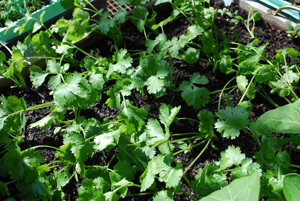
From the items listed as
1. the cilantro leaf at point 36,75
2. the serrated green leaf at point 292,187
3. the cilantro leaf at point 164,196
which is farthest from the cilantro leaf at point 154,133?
the cilantro leaf at point 36,75

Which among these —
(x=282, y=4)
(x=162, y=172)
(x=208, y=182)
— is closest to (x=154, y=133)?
(x=162, y=172)

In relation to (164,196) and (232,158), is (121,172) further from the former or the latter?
(232,158)

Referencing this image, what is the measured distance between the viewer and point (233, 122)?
1243 mm

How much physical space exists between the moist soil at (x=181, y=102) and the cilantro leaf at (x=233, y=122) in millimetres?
224

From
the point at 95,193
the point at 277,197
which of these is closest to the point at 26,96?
the point at 95,193

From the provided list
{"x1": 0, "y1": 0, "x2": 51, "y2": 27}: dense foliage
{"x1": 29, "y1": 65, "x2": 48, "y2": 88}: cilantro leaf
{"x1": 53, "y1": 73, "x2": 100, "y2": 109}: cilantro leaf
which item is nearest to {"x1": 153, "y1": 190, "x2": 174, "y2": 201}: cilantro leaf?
{"x1": 53, "y1": 73, "x2": 100, "y2": 109}: cilantro leaf

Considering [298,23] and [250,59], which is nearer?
[250,59]

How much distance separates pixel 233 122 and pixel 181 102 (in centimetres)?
44

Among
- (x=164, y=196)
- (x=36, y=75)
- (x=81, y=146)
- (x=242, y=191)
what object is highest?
(x=36, y=75)

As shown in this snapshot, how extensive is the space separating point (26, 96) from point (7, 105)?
39cm

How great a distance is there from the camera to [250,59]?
151cm

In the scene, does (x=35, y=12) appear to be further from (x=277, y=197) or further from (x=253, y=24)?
(x=277, y=197)

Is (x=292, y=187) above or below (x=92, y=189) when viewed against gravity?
above

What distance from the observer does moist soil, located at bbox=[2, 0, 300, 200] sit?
56.1 inches
